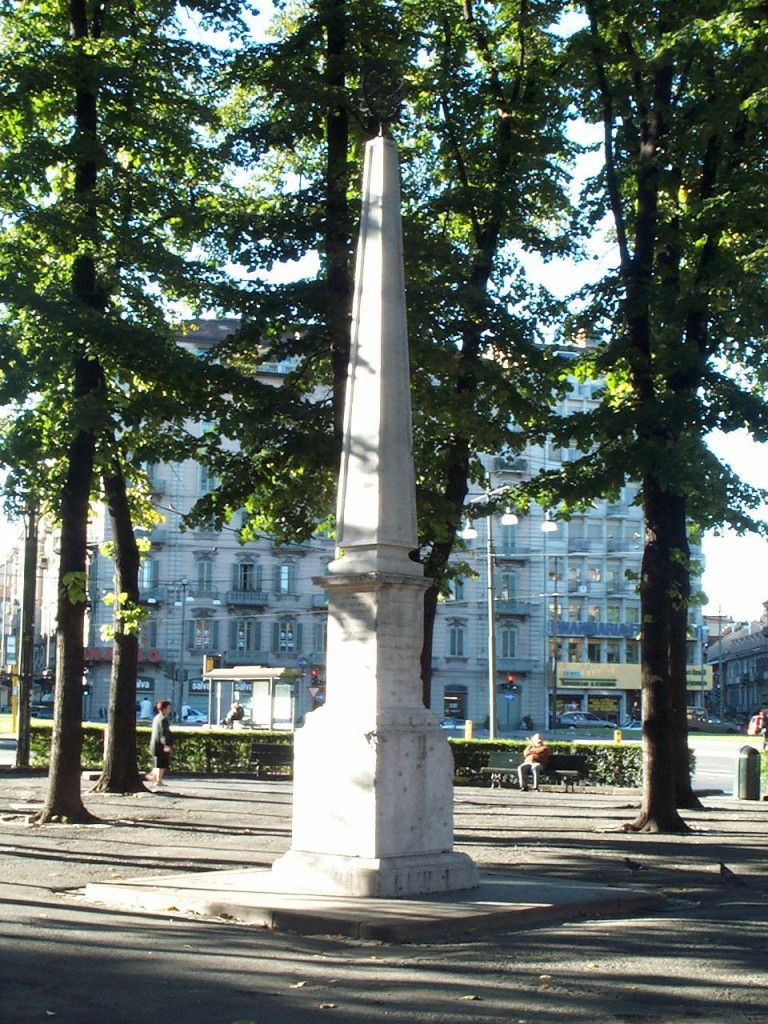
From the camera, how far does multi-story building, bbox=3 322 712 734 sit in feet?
245

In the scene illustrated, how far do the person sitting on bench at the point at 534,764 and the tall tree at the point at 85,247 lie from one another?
44.2ft

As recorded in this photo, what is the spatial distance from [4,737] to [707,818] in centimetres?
3465

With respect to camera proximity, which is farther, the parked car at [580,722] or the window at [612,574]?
the window at [612,574]

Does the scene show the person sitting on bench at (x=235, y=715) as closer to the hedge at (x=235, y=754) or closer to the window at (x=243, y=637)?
the hedge at (x=235, y=754)

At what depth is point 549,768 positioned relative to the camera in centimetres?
3031

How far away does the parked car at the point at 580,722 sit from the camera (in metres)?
80.4

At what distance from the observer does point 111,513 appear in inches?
900

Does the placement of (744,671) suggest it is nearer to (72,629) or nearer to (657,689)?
(657,689)

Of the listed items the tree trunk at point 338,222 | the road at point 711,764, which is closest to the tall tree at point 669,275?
the tree trunk at point 338,222

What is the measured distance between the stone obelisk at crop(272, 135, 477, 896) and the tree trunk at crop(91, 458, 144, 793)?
35.5ft

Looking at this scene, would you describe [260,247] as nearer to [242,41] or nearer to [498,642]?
[242,41]

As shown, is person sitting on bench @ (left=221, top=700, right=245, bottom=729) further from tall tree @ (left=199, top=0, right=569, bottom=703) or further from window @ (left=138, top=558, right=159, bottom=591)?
tall tree @ (left=199, top=0, right=569, bottom=703)

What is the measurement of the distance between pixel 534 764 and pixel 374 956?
21108 mm

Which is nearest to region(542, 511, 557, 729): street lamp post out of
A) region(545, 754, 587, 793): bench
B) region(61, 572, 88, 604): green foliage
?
region(545, 754, 587, 793): bench
